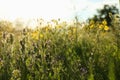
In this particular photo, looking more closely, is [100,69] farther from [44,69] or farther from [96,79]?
[44,69]

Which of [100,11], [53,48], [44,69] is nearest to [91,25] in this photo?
[53,48]

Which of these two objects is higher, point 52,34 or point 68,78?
point 52,34

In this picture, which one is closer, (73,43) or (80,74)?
(80,74)

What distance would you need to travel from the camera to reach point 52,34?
470cm

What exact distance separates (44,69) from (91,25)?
12.8ft

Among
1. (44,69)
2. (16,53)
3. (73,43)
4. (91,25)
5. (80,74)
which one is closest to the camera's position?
(80,74)

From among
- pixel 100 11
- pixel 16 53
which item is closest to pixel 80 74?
pixel 16 53

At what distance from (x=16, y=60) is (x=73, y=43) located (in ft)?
3.82

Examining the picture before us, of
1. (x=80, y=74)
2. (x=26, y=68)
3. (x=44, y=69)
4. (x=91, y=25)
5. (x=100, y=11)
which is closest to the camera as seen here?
(x=80, y=74)

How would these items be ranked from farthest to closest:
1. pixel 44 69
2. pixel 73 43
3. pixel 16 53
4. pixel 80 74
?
1. pixel 73 43
2. pixel 16 53
3. pixel 44 69
4. pixel 80 74

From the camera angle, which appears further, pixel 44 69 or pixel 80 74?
pixel 44 69

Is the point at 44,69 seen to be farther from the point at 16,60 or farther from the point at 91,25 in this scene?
the point at 91,25

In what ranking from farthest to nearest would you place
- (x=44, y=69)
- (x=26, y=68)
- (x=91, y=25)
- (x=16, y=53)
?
(x=91, y=25) → (x=16, y=53) → (x=26, y=68) → (x=44, y=69)

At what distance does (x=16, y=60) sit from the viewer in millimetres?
3271
